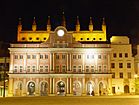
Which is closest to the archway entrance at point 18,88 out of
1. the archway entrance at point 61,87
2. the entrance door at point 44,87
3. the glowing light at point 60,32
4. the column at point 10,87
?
the column at point 10,87

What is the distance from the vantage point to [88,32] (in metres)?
97.8

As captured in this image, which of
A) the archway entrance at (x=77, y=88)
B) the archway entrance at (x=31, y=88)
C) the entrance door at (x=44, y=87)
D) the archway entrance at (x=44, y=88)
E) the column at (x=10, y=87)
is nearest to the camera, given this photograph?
the column at (x=10, y=87)

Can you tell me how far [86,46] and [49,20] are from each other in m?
21.8

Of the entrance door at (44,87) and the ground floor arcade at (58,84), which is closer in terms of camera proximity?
the ground floor arcade at (58,84)

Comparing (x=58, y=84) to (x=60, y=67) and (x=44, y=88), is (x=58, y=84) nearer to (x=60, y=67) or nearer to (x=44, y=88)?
(x=44, y=88)

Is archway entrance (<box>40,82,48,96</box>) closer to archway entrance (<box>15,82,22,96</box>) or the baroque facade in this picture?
the baroque facade

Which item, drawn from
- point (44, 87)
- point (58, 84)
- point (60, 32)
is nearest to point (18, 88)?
point (44, 87)

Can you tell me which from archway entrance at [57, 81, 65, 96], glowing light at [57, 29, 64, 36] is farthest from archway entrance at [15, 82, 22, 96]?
glowing light at [57, 29, 64, 36]

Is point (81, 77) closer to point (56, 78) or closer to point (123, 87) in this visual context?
point (56, 78)

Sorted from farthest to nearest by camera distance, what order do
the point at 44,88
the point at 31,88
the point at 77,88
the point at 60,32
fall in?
the point at 60,32 < the point at 31,88 < the point at 44,88 < the point at 77,88

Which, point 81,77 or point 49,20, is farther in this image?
point 49,20

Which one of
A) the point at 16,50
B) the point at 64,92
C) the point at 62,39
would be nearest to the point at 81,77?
the point at 64,92

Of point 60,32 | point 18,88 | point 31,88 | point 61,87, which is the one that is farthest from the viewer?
point 60,32

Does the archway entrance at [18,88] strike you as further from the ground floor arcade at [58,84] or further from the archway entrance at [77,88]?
the archway entrance at [77,88]
